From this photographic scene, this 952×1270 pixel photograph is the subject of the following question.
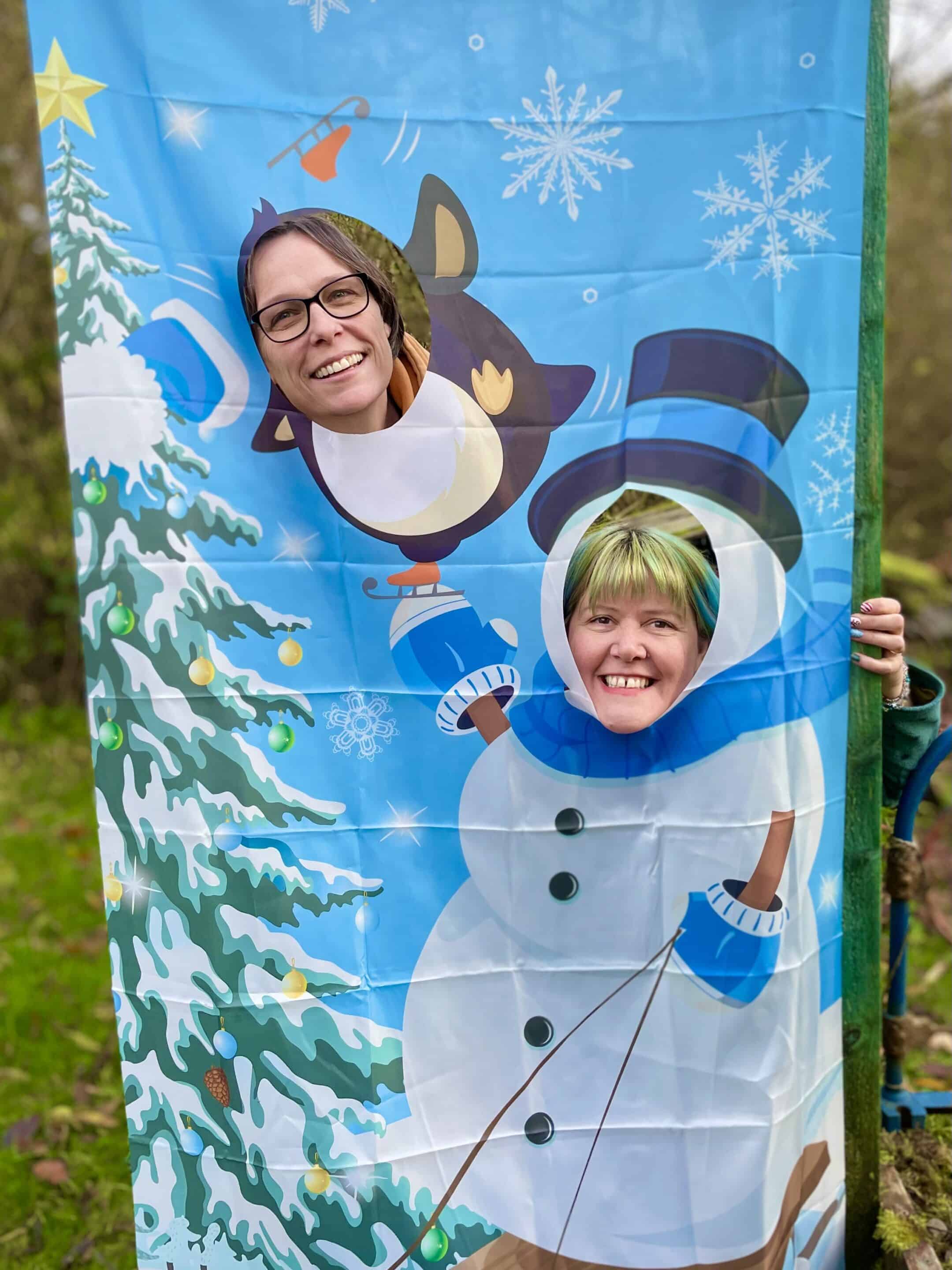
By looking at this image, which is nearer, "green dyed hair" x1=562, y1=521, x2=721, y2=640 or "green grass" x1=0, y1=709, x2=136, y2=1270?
"green dyed hair" x1=562, y1=521, x2=721, y2=640

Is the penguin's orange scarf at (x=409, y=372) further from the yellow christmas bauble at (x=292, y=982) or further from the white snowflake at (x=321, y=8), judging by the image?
the yellow christmas bauble at (x=292, y=982)

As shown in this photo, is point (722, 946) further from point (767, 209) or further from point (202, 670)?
point (767, 209)

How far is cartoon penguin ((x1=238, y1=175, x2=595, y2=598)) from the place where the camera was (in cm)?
164

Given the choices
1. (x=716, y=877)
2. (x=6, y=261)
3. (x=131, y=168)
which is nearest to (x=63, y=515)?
(x=6, y=261)

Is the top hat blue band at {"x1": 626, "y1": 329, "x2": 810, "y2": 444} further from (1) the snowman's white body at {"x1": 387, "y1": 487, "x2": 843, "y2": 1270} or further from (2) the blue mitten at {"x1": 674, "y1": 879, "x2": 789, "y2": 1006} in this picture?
(2) the blue mitten at {"x1": 674, "y1": 879, "x2": 789, "y2": 1006}

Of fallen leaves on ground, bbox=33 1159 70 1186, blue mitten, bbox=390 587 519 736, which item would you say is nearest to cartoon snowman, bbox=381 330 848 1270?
blue mitten, bbox=390 587 519 736

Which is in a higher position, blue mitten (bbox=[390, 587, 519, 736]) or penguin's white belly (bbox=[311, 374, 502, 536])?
penguin's white belly (bbox=[311, 374, 502, 536])

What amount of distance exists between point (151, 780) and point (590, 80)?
135 centimetres

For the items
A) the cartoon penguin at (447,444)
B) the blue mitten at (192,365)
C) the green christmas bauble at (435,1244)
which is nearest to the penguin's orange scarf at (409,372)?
the cartoon penguin at (447,444)

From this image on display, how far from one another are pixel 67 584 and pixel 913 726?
205 inches

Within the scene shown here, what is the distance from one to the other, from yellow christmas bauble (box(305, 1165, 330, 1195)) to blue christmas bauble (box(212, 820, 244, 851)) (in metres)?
0.57

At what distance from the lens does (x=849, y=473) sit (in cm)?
173

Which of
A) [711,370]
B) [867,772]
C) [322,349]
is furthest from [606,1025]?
[322,349]

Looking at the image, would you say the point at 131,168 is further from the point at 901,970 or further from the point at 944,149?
the point at 944,149
